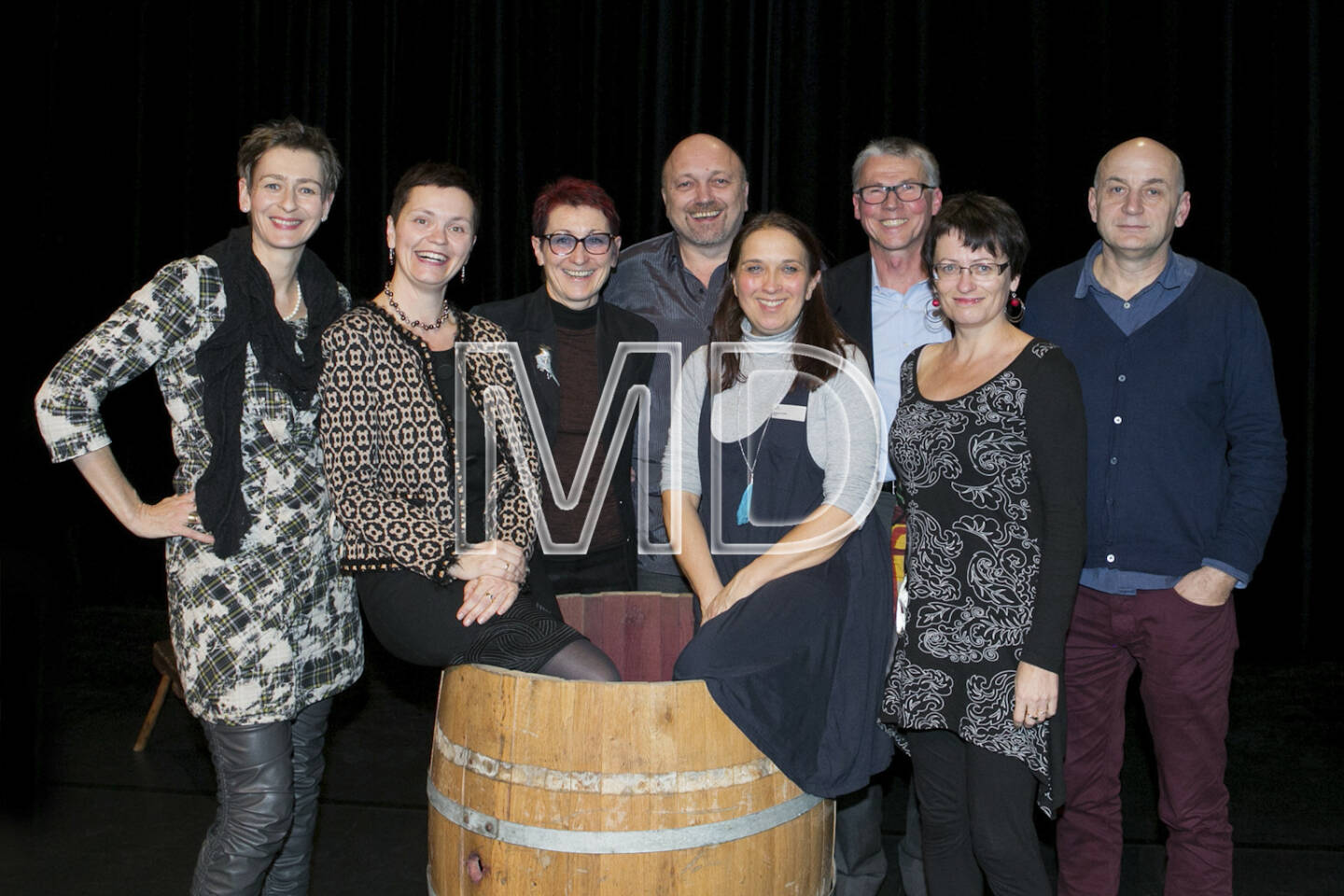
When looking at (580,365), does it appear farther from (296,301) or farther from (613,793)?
(613,793)

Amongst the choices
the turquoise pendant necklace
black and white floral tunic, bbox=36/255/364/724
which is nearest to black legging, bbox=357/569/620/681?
black and white floral tunic, bbox=36/255/364/724

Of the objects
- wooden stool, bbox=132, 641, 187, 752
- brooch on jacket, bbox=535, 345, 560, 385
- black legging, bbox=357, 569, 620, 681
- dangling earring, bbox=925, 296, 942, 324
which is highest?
dangling earring, bbox=925, 296, 942, 324

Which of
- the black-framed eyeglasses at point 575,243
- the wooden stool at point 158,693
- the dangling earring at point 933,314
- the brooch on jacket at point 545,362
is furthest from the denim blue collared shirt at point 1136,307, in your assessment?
the wooden stool at point 158,693

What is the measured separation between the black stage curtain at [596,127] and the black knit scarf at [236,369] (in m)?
2.63

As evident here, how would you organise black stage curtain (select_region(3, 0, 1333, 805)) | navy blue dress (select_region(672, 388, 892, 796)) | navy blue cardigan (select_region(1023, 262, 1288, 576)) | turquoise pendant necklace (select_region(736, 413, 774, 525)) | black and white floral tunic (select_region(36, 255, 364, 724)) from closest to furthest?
navy blue dress (select_region(672, 388, 892, 796))
black and white floral tunic (select_region(36, 255, 364, 724))
turquoise pendant necklace (select_region(736, 413, 774, 525))
navy blue cardigan (select_region(1023, 262, 1288, 576))
black stage curtain (select_region(3, 0, 1333, 805))

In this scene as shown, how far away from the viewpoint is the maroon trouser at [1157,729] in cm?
235

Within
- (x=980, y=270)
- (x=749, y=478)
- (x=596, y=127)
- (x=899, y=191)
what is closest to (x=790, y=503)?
(x=749, y=478)

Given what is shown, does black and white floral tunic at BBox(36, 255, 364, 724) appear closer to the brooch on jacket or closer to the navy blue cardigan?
the brooch on jacket

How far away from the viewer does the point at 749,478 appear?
7.34ft

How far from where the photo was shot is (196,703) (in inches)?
85.7

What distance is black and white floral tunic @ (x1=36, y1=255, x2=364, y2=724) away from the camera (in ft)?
6.86

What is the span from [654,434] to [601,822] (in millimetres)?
1213

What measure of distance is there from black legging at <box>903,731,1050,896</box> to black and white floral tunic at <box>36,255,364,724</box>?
118 cm

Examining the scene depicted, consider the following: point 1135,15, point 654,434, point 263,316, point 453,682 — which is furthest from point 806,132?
point 453,682
